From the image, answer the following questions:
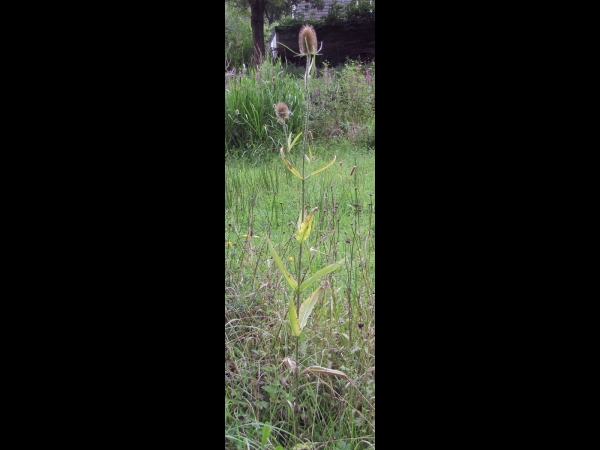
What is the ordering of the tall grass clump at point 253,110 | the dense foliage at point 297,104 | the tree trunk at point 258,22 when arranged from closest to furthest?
the tree trunk at point 258,22
the dense foliage at point 297,104
the tall grass clump at point 253,110

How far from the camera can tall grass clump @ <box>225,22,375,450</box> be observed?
101 centimetres

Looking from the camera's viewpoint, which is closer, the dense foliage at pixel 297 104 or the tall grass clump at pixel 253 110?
the dense foliage at pixel 297 104

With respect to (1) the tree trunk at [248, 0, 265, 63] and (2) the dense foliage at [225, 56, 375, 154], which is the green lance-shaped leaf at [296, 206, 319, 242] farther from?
(2) the dense foliage at [225, 56, 375, 154]

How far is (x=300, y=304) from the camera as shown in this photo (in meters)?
1.08

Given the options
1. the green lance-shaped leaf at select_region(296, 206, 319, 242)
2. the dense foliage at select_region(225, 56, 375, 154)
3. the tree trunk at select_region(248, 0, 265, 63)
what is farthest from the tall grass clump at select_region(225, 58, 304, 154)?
the green lance-shaped leaf at select_region(296, 206, 319, 242)

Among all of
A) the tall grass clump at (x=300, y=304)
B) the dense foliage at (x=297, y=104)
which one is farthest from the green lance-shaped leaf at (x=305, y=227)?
the dense foliage at (x=297, y=104)

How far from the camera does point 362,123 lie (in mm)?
1863

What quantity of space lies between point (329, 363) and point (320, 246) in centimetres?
43

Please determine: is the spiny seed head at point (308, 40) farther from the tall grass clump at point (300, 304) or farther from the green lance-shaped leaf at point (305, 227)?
the green lance-shaped leaf at point (305, 227)

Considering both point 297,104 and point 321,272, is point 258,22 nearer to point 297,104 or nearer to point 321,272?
point 321,272

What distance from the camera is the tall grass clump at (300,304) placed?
1.01 m
